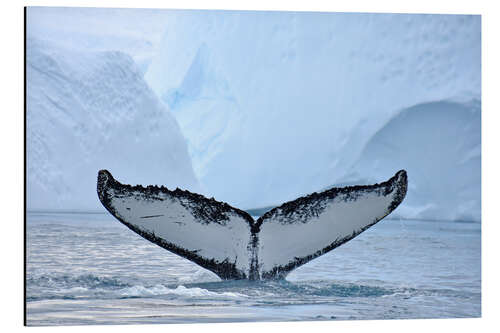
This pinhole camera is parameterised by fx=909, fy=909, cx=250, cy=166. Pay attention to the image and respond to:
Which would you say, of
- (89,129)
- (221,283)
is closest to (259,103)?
(89,129)

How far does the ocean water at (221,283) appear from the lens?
9.36 metres


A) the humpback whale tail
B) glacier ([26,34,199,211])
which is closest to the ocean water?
glacier ([26,34,199,211])

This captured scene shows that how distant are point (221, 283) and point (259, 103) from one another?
6640mm

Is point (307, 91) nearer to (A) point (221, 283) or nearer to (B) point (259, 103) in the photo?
(B) point (259, 103)

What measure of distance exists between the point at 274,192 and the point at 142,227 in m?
7.52

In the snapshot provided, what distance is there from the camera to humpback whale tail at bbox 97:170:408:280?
7.82 meters

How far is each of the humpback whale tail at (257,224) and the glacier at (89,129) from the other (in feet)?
9.18

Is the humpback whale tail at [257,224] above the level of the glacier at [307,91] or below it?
below

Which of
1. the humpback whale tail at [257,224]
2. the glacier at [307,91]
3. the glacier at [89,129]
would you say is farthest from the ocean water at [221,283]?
the glacier at [307,91]

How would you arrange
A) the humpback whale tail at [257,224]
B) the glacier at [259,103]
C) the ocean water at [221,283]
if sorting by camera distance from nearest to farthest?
the humpback whale tail at [257,224]
the ocean water at [221,283]
the glacier at [259,103]

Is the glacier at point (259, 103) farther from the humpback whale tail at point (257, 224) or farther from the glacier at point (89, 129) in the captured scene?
the humpback whale tail at point (257, 224)

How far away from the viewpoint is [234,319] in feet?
30.6
